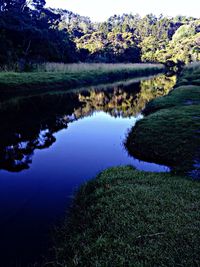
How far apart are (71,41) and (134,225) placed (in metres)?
69.4

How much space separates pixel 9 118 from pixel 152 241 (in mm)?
16157

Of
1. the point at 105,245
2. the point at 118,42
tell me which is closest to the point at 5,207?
the point at 105,245

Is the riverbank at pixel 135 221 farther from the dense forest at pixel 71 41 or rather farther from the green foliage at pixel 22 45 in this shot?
the green foliage at pixel 22 45

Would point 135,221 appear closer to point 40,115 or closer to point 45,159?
point 45,159

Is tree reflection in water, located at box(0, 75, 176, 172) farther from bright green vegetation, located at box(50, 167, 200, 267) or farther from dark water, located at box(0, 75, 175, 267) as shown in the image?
bright green vegetation, located at box(50, 167, 200, 267)

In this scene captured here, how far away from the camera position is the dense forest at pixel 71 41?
44219 millimetres

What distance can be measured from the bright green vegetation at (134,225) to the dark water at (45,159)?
0.87m

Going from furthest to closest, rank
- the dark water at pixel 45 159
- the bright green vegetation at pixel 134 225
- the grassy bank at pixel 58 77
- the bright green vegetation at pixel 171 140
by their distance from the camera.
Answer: the grassy bank at pixel 58 77 < the bright green vegetation at pixel 171 140 < the dark water at pixel 45 159 < the bright green vegetation at pixel 134 225

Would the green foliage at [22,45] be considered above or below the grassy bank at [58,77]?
above

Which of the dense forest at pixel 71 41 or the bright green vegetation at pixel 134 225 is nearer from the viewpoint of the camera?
the bright green vegetation at pixel 134 225

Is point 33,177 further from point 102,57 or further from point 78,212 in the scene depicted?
point 102,57

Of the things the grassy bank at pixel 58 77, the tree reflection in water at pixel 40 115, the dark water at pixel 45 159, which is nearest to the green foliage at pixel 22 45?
the grassy bank at pixel 58 77

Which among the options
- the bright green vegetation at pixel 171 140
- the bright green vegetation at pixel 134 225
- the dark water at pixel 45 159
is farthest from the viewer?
the bright green vegetation at pixel 171 140

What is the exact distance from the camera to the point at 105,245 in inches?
219
